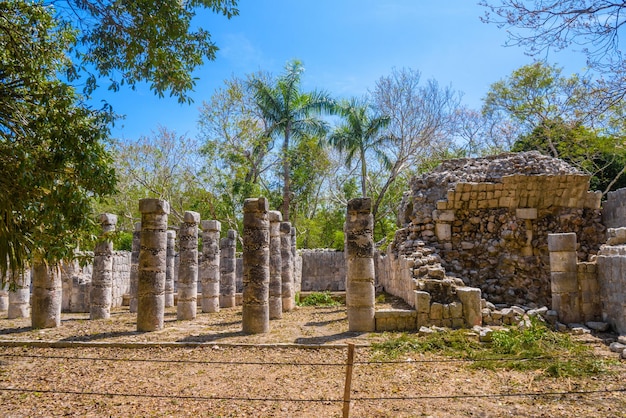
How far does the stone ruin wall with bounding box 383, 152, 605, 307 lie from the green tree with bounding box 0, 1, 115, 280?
8987 mm

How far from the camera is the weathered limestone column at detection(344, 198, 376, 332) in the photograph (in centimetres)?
1020

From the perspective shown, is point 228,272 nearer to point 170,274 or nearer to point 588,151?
point 170,274

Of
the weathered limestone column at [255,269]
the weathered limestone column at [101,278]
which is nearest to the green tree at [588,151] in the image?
the weathered limestone column at [255,269]

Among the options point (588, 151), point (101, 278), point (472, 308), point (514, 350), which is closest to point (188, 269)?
point (101, 278)

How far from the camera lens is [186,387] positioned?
21.1 feet

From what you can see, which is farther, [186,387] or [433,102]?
[433,102]

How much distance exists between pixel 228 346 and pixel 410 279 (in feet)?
16.7

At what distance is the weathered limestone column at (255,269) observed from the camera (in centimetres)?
1041

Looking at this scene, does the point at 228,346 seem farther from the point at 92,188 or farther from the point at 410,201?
the point at 410,201

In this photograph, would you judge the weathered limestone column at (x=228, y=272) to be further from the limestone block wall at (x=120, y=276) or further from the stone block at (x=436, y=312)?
the stone block at (x=436, y=312)

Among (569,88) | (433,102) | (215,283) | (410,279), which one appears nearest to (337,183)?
(433,102)

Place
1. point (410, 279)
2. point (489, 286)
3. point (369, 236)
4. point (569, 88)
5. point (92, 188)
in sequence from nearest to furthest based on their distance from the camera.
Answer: point (92, 188) < point (369, 236) < point (410, 279) < point (489, 286) < point (569, 88)

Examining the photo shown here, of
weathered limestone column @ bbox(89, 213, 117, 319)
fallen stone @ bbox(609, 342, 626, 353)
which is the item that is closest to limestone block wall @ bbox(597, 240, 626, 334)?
fallen stone @ bbox(609, 342, 626, 353)

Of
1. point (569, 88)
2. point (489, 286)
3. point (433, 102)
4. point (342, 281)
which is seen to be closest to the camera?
point (489, 286)
